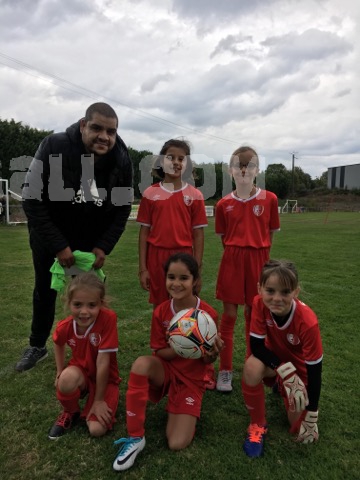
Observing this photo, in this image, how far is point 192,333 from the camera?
2.52 meters

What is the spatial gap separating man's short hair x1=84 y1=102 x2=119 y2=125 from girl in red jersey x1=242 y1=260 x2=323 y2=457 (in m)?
1.53

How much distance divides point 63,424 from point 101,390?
0.98 feet

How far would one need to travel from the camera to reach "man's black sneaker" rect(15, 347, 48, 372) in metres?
3.31

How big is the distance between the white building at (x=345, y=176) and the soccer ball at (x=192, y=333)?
2717 inches

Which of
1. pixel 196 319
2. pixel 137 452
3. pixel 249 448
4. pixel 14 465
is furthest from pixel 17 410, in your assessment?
pixel 249 448

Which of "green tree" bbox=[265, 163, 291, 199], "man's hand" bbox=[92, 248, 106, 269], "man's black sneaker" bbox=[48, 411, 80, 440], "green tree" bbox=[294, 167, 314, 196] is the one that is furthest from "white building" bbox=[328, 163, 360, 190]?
"man's black sneaker" bbox=[48, 411, 80, 440]

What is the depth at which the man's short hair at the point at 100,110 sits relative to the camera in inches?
111

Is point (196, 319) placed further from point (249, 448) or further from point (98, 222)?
point (98, 222)

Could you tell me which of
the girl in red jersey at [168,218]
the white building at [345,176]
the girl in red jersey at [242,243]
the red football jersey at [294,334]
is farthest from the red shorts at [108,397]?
the white building at [345,176]

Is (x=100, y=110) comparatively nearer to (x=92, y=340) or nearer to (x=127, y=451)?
(x=92, y=340)

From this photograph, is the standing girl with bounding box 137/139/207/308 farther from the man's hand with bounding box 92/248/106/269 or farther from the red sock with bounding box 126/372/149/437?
the red sock with bounding box 126/372/149/437

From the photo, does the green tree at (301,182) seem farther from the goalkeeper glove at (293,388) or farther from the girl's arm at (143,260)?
the goalkeeper glove at (293,388)

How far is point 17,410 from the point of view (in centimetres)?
272

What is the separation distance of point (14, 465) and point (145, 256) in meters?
1.63
